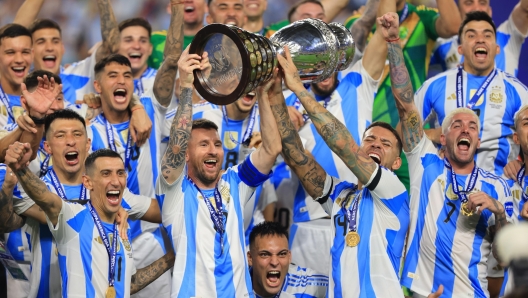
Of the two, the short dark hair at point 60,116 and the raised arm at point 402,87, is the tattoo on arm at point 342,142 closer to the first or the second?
the raised arm at point 402,87

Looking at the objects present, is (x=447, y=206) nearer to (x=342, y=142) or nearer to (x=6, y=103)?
(x=342, y=142)

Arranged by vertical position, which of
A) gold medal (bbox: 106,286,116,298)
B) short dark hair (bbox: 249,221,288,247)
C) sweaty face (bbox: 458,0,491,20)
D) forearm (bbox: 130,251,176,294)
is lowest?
gold medal (bbox: 106,286,116,298)

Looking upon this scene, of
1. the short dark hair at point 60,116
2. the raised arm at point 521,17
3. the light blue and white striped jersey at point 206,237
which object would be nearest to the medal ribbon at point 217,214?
the light blue and white striped jersey at point 206,237

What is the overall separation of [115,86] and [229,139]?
0.86m

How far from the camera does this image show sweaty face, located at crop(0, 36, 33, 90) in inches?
233

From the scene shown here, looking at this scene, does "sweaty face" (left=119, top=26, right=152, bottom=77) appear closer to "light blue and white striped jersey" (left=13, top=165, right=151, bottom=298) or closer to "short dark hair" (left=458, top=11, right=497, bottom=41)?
"light blue and white striped jersey" (left=13, top=165, right=151, bottom=298)

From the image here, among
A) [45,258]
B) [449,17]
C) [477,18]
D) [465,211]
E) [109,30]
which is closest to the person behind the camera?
[45,258]

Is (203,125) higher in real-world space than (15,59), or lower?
lower

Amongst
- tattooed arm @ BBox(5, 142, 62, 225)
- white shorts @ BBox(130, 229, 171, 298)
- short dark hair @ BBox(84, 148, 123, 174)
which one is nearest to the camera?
tattooed arm @ BBox(5, 142, 62, 225)

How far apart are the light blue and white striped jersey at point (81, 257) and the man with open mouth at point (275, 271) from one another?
2.96ft

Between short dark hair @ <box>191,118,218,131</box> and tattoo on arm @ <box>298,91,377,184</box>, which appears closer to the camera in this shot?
tattoo on arm @ <box>298,91,377,184</box>

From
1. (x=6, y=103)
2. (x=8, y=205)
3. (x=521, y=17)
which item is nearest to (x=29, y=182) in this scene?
(x=8, y=205)

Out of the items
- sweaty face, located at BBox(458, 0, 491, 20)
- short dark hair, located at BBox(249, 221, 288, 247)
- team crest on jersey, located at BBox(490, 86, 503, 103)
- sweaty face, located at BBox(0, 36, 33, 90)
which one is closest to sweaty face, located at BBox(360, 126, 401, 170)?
short dark hair, located at BBox(249, 221, 288, 247)

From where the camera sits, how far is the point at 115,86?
563 cm
